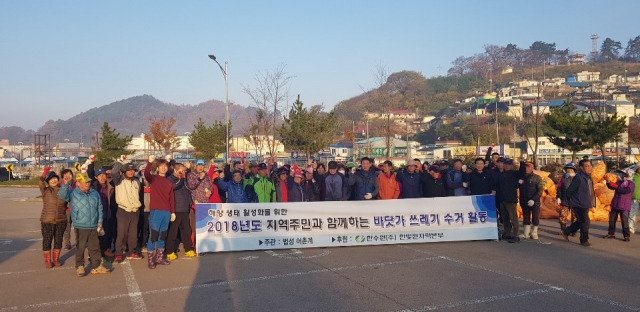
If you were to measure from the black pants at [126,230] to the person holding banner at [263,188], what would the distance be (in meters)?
2.57

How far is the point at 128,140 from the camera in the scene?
44.1 metres

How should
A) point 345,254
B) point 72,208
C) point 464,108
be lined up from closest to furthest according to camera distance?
1. point 72,208
2. point 345,254
3. point 464,108

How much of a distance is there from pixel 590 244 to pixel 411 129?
102 metres

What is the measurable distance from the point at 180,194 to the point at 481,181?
21.2 ft

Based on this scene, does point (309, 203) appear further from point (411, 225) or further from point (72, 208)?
point (72, 208)

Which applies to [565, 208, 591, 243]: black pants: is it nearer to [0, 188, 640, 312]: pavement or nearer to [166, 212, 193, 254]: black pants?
[0, 188, 640, 312]: pavement

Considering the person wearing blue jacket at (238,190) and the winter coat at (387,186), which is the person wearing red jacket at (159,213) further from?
the winter coat at (387,186)

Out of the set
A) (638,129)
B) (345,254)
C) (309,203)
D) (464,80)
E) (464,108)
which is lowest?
(345,254)

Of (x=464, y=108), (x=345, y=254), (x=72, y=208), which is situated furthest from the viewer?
(x=464, y=108)

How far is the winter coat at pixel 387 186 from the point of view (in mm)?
12211

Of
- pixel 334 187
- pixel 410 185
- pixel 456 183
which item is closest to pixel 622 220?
pixel 456 183

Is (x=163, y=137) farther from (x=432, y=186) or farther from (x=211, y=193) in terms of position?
(x=432, y=186)

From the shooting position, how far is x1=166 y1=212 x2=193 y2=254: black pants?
32.7 ft

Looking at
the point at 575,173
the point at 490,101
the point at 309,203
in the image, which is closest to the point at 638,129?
the point at 575,173
